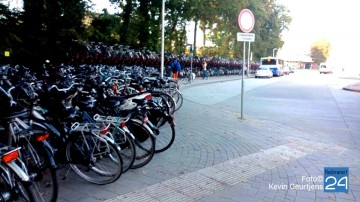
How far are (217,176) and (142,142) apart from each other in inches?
44.7

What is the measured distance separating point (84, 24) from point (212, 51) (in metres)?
28.4

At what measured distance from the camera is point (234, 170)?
4629 millimetres

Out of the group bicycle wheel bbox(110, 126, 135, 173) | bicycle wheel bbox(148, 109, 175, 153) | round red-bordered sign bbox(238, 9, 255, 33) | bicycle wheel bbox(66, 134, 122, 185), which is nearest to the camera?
bicycle wheel bbox(66, 134, 122, 185)

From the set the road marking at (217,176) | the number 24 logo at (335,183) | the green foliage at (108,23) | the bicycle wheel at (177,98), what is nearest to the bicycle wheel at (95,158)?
the road marking at (217,176)

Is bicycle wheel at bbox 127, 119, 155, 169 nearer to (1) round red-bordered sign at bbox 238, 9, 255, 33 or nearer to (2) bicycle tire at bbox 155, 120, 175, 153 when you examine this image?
(2) bicycle tire at bbox 155, 120, 175, 153

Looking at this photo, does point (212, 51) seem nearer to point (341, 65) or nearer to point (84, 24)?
point (84, 24)

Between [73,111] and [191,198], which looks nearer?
[191,198]

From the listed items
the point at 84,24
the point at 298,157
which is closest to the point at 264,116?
the point at 298,157

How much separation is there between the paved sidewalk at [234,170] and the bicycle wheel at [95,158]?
134 millimetres

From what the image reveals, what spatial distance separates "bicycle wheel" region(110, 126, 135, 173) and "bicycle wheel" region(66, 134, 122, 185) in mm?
202

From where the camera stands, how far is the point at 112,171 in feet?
13.3

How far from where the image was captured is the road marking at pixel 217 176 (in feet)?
12.3

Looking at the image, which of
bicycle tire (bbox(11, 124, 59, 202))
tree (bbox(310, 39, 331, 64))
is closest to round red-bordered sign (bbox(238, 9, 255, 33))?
bicycle tire (bbox(11, 124, 59, 202))

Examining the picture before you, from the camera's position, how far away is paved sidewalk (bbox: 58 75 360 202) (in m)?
3.78
